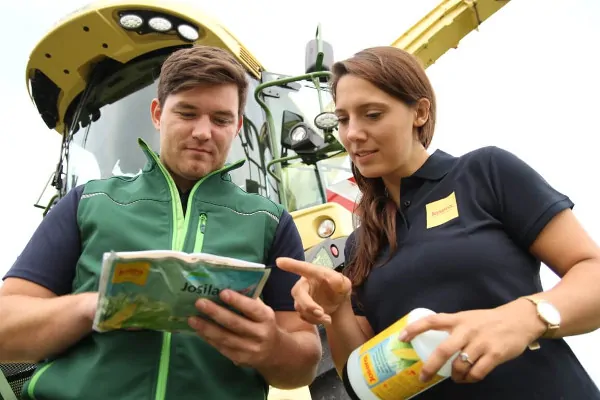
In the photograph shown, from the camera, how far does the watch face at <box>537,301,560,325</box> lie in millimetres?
1235

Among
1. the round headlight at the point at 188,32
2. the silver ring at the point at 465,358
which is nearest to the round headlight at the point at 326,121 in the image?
the round headlight at the point at 188,32

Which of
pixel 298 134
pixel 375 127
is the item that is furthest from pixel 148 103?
pixel 375 127

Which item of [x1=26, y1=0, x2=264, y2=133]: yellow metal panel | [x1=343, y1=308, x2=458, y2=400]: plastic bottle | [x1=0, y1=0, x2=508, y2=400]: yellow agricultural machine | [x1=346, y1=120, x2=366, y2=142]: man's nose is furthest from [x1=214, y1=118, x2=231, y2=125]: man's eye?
[x1=26, y1=0, x2=264, y2=133]: yellow metal panel

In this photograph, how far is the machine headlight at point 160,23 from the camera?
4266 millimetres

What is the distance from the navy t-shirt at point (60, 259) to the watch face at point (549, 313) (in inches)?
26.3

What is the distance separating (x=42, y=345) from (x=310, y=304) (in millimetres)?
690

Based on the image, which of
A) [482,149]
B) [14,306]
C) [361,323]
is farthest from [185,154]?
[482,149]

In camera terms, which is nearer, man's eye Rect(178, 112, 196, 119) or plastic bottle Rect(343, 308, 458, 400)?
plastic bottle Rect(343, 308, 458, 400)

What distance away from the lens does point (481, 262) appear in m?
1.47

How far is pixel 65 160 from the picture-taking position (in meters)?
4.34

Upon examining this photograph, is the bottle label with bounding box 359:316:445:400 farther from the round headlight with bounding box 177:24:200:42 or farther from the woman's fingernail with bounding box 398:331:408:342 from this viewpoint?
the round headlight with bounding box 177:24:200:42

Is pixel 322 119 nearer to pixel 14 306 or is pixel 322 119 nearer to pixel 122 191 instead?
pixel 122 191

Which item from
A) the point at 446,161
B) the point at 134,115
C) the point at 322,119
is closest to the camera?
the point at 446,161

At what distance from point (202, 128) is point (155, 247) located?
1.31 ft
